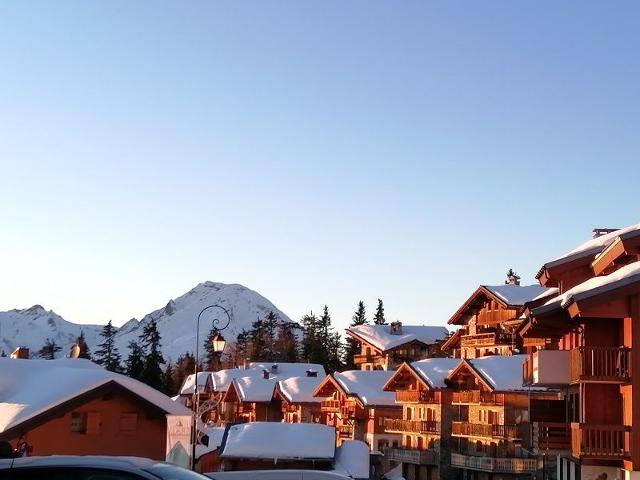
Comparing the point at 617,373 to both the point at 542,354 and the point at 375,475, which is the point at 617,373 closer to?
the point at 542,354

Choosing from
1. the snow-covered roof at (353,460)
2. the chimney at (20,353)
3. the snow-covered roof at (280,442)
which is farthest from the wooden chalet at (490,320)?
the chimney at (20,353)

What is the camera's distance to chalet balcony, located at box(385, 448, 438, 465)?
6525 centimetres

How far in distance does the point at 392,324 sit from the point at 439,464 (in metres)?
32.1

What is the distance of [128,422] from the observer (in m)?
33.1

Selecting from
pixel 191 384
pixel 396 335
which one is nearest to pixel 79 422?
pixel 396 335

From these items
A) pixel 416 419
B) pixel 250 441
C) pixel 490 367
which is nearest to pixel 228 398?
pixel 416 419

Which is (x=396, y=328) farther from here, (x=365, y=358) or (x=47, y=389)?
(x=47, y=389)

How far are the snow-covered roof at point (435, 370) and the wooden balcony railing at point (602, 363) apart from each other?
42.2 m

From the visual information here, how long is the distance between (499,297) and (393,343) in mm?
19702

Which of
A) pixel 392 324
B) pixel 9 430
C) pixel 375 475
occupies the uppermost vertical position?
pixel 392 324

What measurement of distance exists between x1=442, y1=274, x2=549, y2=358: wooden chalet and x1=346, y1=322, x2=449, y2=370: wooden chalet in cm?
994

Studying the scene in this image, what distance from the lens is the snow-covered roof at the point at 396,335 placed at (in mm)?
93125

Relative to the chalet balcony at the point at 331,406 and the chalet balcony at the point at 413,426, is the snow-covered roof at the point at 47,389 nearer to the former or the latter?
the chalet balcony at the point at 413,426

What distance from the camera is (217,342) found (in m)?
29.7
